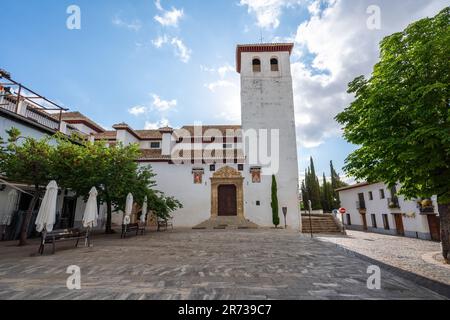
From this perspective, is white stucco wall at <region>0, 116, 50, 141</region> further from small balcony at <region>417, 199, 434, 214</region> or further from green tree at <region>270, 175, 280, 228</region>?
small balcony at <region>417, 199, 434, 214</region>

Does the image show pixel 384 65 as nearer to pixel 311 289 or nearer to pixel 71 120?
pixel 311 289

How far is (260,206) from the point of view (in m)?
20.4

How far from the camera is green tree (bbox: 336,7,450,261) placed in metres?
5.41

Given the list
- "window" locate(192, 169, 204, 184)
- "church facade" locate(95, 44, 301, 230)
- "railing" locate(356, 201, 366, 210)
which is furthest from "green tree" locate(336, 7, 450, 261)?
"railing" locate(356, 201, 366, 210)

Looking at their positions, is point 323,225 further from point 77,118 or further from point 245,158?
point 77,118

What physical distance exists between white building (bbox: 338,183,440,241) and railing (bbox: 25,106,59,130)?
75.9 ft

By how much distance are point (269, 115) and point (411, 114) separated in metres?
17.5

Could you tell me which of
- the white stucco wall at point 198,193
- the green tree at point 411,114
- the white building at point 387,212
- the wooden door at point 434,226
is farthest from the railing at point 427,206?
the green tree at point 411,114

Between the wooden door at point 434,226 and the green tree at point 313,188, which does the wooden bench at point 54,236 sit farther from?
the green tree at point 313,188

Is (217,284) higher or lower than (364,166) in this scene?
lower

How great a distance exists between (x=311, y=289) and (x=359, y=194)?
26.3 m
